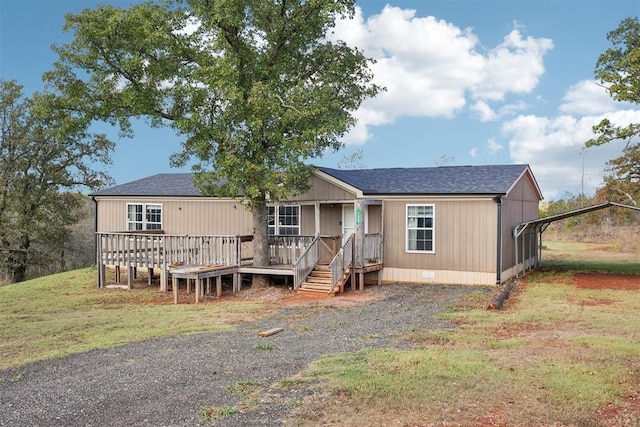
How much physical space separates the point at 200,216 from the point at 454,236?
9934 millimetres

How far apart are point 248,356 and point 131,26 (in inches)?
430

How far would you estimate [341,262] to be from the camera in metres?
15.6

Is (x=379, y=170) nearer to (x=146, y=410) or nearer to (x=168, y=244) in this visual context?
(x=168, y=244)

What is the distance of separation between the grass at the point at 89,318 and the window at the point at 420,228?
5886 mm

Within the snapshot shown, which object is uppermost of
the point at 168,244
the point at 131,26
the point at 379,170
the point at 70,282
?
the point at 131,26

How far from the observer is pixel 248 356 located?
8.00m

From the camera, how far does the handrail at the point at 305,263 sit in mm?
15609

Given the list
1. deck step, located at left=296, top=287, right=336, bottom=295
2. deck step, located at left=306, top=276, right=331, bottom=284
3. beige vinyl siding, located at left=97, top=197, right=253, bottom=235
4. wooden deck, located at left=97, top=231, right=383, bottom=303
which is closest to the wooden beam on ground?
deck step, located at left=296, top=287, right=336, bottom=295

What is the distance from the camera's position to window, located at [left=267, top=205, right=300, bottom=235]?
62.1 feet

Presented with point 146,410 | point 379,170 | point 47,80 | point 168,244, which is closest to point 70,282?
point 168,244

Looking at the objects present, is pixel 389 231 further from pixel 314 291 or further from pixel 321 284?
pixel 314 291

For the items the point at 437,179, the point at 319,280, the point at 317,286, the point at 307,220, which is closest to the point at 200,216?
the point at 307,220

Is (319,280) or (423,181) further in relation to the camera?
(423,181)

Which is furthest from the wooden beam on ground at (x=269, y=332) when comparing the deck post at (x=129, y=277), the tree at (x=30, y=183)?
the tree at (x=30, y=183)
